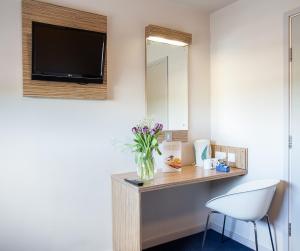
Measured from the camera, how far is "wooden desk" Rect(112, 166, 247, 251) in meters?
2.05

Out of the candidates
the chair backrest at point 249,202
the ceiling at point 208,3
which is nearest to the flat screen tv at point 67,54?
the ceiling at point 208,3

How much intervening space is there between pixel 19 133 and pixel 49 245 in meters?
0.91

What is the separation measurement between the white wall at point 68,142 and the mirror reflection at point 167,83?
0.34ft

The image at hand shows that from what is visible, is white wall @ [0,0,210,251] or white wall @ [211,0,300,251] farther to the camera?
white wall @ [211,0,300,251]

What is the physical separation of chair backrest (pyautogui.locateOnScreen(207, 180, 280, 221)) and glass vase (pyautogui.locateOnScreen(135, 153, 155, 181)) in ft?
2.10

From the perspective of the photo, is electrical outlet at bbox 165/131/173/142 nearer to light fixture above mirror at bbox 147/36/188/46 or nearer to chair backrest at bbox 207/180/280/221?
chair backrest at bbox 207/180/280/221

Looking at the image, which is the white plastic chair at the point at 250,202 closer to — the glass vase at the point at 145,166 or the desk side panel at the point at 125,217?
the glass vase at the point at 145,166

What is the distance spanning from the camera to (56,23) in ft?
6.89

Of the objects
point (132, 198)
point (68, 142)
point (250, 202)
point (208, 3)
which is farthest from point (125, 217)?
point (208, 3)

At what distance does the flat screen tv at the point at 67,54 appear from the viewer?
1.99 metres

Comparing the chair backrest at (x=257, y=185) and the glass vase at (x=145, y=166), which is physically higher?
the glass vase at (x=145, y=166)

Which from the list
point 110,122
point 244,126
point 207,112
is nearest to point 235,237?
point 244,126

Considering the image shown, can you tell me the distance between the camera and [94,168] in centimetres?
A: 232

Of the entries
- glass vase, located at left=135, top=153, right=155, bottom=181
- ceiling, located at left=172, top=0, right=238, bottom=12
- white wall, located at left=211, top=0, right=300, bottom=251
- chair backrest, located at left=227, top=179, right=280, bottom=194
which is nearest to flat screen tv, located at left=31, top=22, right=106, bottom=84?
glass vase, located at left=135, top=153, right=155, bottom=181
